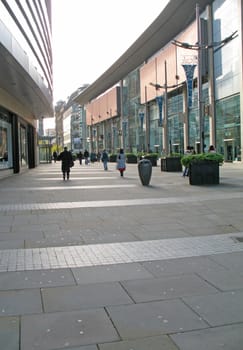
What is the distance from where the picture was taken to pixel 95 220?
9477mm

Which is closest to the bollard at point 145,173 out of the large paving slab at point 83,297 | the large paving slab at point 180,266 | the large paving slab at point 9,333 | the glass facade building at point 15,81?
the glass facade building at point 15,81

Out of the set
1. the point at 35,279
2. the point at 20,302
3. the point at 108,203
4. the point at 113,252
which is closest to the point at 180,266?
the point at 113,252

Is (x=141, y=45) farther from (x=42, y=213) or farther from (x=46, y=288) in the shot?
(x=46, y=288)

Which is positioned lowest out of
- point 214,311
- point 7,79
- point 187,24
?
Answer: point 214,311

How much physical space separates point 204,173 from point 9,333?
13692 millimetres

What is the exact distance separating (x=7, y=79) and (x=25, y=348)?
18.3 meters

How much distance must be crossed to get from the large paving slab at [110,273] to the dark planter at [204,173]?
1112 cm

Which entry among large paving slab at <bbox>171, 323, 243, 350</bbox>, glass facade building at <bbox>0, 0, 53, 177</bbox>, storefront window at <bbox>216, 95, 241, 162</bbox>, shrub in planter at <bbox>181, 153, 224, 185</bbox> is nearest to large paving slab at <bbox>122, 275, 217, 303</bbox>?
large paving slab at <bbox>171, 323, 243, 350</bbox>

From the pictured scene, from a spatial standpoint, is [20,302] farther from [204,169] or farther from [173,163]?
[173,163]

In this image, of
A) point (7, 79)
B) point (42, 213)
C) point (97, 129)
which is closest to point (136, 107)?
point (97, 129)

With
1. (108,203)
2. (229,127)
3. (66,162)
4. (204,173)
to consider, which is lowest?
(108,203)

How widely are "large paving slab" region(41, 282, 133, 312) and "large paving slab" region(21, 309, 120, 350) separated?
0.60ft

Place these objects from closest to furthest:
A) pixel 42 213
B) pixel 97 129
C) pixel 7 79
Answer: pixel 42 213 < pixel 7 79 < pixel 97 129

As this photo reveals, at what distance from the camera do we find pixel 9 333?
3.73 m
